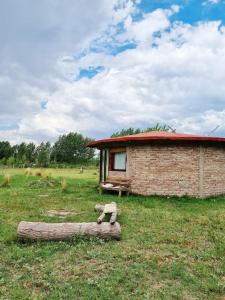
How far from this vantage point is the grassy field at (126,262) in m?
4.60

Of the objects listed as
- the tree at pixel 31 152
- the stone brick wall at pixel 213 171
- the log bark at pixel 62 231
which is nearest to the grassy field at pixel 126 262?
the log bark at pixel 62 231

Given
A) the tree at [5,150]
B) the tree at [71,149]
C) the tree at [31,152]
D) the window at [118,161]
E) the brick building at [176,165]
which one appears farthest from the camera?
the tree at [71,149]

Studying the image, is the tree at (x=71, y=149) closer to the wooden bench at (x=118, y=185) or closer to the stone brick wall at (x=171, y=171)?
the wooden bench at (x=118, y=185)

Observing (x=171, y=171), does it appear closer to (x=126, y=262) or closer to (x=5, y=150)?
(x=126, y=262)

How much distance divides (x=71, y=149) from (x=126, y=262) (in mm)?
70366

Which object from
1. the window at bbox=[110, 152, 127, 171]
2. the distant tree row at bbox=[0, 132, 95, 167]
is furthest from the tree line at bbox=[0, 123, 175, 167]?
the window at bbox=[110, 152, 127, 171]

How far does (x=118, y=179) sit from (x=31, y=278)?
9945mm

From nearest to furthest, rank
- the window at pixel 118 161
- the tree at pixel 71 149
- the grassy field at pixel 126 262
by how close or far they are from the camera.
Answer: the grassy field at pixel 126 262 < the window at pixel 118 161 < the tree at pixel 71 149

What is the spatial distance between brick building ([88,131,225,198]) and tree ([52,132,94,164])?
58935 mm

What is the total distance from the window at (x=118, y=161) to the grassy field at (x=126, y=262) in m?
6.08

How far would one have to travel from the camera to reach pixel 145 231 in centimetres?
762

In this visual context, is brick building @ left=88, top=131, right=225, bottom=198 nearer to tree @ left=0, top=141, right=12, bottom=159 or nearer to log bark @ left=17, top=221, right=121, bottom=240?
log bark @ left=17, top=221, right=121, bottom=240

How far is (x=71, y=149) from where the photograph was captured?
247 ft

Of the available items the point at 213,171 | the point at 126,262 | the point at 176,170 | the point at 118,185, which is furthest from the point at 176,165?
the point at 126,262
